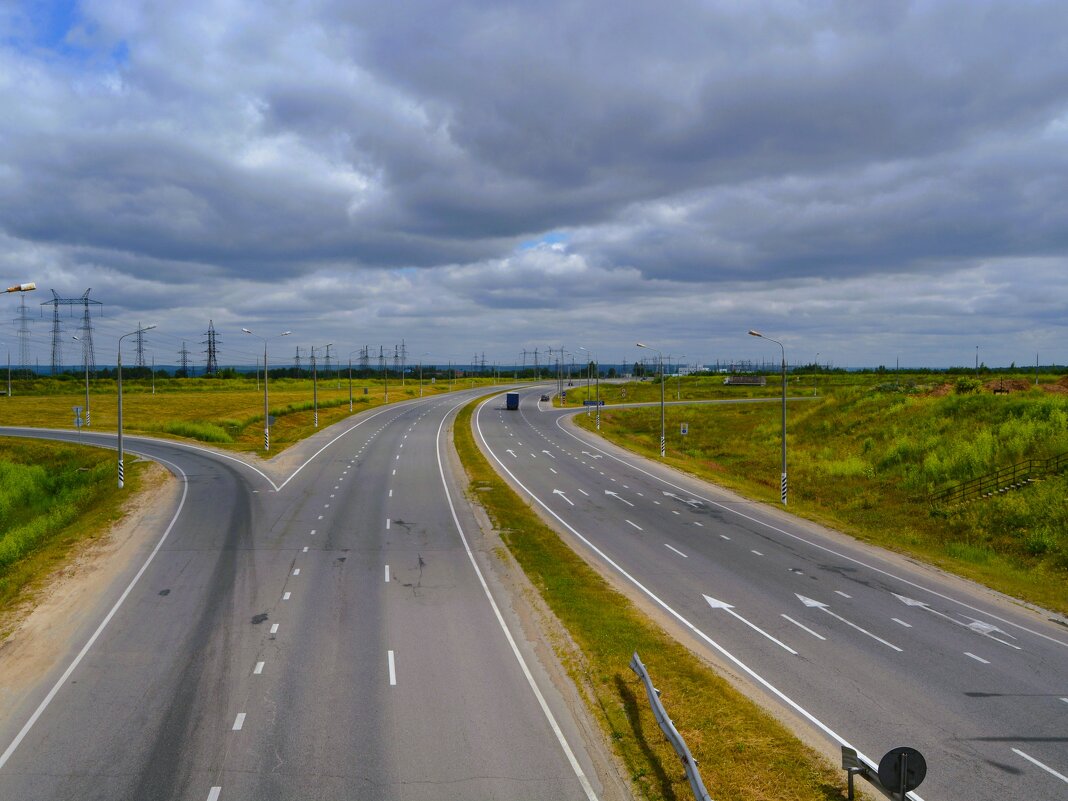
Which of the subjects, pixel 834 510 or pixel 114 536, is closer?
pixel 114 536

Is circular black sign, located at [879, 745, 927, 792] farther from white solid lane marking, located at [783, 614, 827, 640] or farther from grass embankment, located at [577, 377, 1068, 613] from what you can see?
grass embankment, located at [577, 377, 1068, 613]

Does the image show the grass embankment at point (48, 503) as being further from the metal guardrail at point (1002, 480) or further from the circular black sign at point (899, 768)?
the metal guardrail at point (1002, 480)

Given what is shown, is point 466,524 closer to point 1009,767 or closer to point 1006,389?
point 1009,767

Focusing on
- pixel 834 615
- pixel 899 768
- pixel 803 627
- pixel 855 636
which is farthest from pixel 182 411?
pixel 899 768

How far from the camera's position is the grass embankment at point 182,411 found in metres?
74.9

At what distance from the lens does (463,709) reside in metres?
15.1

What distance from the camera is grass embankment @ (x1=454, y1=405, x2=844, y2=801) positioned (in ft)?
40.7

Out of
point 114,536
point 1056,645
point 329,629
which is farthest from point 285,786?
point 114,536

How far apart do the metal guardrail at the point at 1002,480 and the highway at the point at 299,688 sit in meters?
29.4

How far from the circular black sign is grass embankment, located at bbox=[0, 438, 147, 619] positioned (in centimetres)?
2395

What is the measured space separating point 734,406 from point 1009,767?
345 feet

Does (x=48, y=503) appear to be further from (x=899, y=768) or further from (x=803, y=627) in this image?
(x=899, y=768)

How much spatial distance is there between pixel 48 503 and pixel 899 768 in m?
53.3

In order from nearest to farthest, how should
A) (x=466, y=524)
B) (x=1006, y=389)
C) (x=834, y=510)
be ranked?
(x=466, y=524) < (x=834, y=510) < (x=1006, y=389)
